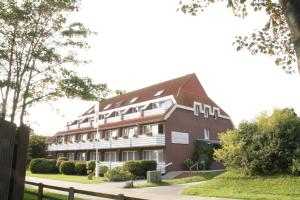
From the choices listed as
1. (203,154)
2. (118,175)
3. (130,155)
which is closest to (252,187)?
(118,175)

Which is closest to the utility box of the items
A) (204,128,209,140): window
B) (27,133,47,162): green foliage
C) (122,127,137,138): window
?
(122,127,137,138): window

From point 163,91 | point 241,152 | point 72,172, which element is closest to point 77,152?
point 72,172

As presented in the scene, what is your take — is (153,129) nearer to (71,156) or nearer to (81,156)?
(81,156)

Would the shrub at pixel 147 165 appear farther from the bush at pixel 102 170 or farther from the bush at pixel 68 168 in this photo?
the bush at pixel 68 168

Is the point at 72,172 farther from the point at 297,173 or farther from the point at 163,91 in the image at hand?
the point at 297,173

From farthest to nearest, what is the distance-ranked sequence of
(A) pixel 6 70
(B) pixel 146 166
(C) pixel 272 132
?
(B) pixel 146 166, (C) pixel 272 132, (A) pixel 6 70

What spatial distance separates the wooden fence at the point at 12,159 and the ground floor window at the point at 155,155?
83.9ft

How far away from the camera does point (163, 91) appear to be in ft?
137

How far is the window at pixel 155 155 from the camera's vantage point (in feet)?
119

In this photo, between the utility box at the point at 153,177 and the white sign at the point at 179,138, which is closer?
the utility box at the point at 153,177

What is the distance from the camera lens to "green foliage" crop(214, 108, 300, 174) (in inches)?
792

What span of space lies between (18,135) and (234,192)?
469 inches

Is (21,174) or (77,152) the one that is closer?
(21,174)

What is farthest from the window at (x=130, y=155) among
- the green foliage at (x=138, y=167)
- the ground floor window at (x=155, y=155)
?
the green foliage at (x=138, y=167)
